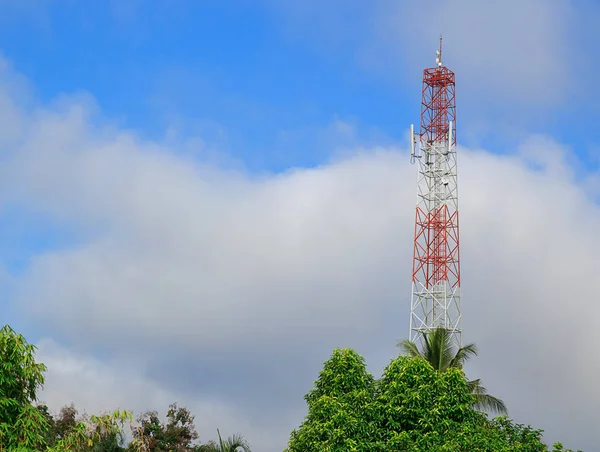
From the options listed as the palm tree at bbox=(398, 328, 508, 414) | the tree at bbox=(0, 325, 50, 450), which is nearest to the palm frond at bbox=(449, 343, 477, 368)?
the palm tree at bbox=(398, 328, 508, 414)

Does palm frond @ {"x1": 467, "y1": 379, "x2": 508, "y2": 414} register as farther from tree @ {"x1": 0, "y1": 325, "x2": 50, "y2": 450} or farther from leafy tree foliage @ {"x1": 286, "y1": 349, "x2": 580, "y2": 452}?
tree @ {"x1": 0, "y1": 325, "x2": 50, "y2": 450}

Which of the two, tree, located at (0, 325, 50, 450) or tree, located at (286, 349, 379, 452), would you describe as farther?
tree, located at (286, 349, 379, 452)

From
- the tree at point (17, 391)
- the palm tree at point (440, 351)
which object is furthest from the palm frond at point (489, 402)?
the tree at point (17, 391)

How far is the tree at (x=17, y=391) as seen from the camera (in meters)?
20.8

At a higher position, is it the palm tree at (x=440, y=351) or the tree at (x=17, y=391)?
the palm tree at (x=440, y=351)

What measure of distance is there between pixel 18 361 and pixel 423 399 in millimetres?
10676

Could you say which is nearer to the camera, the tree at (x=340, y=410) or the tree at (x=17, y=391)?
the tree at (x=17, y=391)

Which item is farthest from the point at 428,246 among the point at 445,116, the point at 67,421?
the point at 67,421

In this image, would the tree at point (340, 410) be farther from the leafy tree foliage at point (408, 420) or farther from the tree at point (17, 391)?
the tree at point (17, 391)

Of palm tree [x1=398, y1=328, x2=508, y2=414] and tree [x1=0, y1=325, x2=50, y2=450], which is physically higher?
palm tree [x1=398, y1=328, x2=508, y2=414]

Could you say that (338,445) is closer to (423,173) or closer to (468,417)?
(468,417)

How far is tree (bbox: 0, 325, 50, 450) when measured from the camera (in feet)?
68.1

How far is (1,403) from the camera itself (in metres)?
20.7

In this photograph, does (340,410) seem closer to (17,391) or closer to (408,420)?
(408,420)
